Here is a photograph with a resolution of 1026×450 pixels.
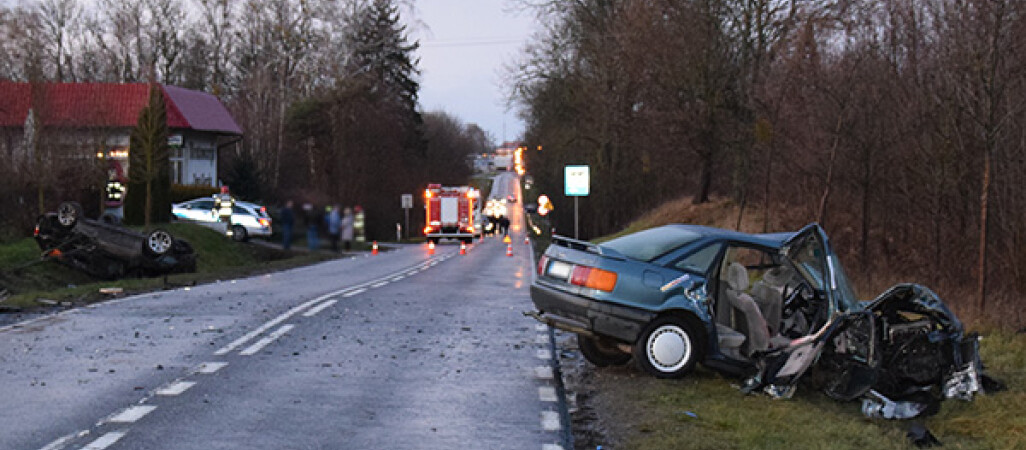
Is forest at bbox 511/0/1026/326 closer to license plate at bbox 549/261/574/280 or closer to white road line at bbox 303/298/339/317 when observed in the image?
license plate at bbox 549/261/574/280

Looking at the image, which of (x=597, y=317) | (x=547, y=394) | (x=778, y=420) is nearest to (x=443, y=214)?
(x=597, y=317)

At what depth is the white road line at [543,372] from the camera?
11.6 metres

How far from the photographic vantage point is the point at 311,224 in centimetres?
689

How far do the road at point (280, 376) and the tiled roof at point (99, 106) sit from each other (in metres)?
11.9

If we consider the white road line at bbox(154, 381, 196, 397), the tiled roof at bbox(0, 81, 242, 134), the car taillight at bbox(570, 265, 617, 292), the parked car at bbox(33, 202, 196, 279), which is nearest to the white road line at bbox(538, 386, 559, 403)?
the car taillight at bbox(570, 265, 617, 292)

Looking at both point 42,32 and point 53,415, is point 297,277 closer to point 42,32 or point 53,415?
point 53,415

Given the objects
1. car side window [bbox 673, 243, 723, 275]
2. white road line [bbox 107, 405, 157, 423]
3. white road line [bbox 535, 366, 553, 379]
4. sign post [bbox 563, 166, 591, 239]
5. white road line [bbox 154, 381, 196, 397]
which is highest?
sign post [bbox 563, 166, 591, 239]

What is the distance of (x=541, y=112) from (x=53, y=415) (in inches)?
2259

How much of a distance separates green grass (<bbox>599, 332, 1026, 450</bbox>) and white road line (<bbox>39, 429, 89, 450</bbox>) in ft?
12.2

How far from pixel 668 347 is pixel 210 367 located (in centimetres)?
446

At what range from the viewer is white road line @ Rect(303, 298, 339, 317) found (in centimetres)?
1739

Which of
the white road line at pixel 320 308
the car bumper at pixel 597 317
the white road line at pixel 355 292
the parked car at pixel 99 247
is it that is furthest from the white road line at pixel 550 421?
the parked car at pixel 99 247

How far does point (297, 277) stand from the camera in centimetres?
2800

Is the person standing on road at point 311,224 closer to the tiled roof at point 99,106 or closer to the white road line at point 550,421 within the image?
the white road line at point 550,421
